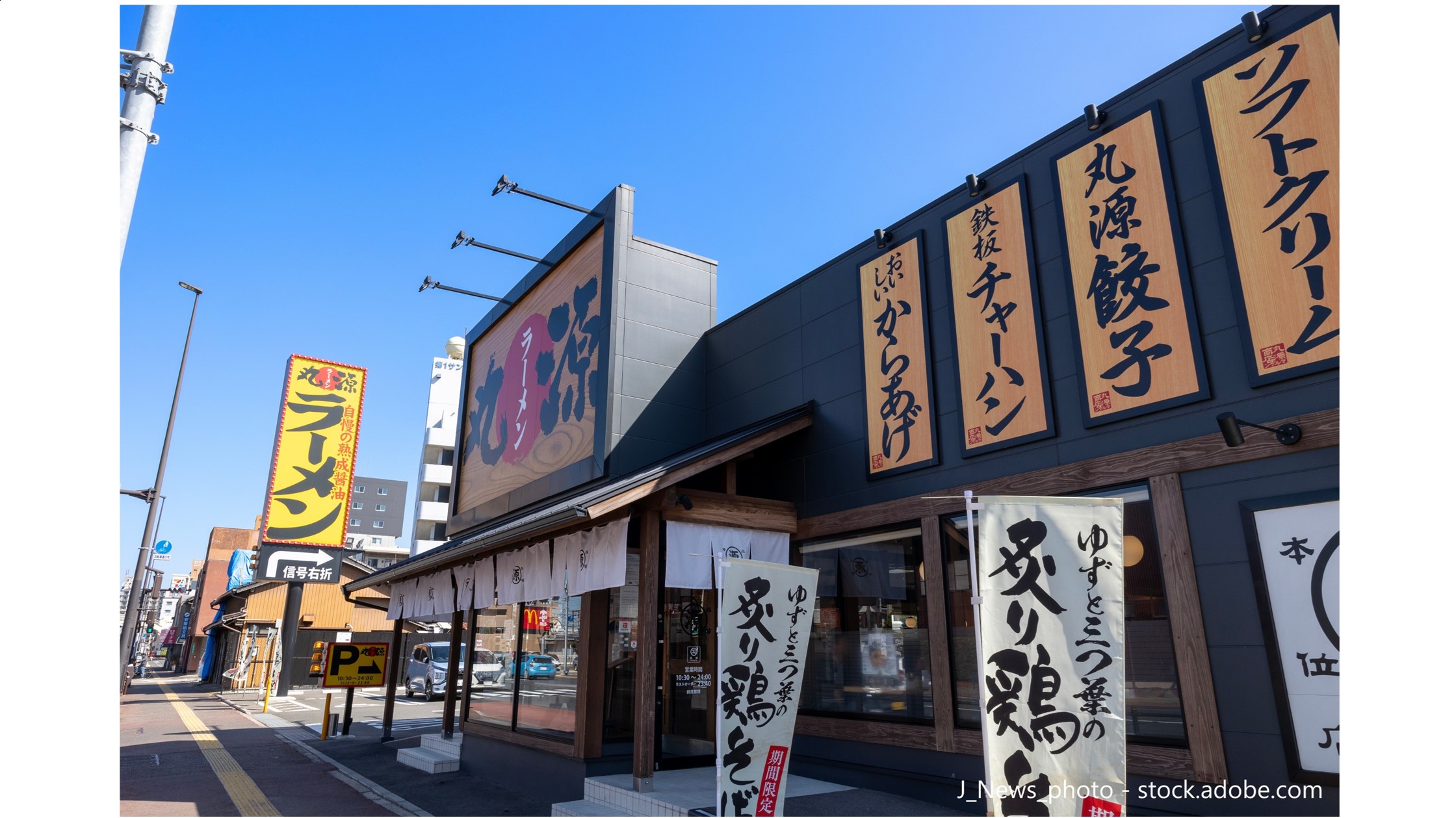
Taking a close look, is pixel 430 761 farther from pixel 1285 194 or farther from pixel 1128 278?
pixel 1285 194

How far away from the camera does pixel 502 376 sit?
17.1 metres

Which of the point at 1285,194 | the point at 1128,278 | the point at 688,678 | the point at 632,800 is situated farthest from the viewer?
the point at 688,678

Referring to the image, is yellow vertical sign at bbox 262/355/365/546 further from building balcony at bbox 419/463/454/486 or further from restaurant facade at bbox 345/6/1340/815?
building balcony at bbox 419/463/454/486

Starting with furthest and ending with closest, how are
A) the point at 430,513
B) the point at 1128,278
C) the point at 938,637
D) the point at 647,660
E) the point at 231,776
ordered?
the point at 430,513 → the point at 231,776 → the point at 647,660 → the point at 938,637 → the point at 1128,278

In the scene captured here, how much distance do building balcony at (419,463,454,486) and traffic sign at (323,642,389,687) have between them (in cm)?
3477

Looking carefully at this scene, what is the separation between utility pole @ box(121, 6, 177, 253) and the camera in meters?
4.30

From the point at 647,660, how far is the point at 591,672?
1.76 metres

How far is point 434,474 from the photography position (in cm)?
5116

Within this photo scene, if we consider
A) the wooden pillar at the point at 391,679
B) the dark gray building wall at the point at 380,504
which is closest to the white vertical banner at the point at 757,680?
the wooden pillar at the point at 391,679

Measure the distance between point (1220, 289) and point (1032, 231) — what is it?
7.25 ft

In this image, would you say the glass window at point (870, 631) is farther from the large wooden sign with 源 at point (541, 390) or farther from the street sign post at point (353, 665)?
the street sign post at point (353, 665)

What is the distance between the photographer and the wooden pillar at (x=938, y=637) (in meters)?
8.11

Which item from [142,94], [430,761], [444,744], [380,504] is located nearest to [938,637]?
[142,94]

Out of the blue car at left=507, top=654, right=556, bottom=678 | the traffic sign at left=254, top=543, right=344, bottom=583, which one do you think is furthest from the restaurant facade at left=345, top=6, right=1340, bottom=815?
the traffic sign at left=254, top=543, right=344, bottom=583
